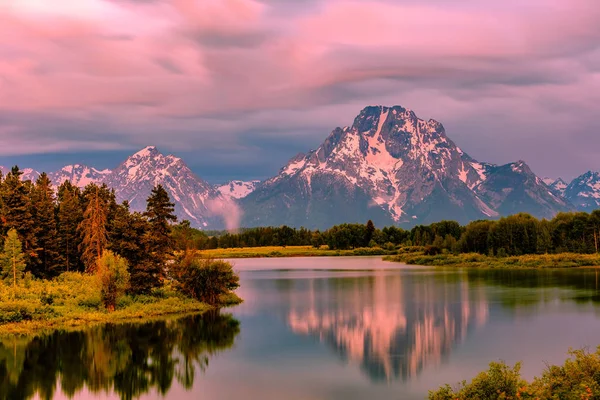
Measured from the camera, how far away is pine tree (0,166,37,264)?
Answer: 84750 mm

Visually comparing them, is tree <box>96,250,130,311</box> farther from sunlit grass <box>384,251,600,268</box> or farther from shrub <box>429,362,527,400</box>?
sunlit grass <box>384,251,600,268</box>

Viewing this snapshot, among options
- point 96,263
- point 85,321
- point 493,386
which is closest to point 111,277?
point 85,321

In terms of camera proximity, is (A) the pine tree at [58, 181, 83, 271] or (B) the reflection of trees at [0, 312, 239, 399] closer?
(B) the reflection of trees at [0, 312, 239, 399]

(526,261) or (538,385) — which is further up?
(526,261)

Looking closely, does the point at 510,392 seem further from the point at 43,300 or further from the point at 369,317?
the point at 43,300

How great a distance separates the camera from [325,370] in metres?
45.3

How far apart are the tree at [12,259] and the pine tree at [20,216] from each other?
6682 mm

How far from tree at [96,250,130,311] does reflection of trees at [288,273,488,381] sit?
18464 mm

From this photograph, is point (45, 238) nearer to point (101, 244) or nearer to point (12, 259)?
point (101, 244)

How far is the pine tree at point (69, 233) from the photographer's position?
9681 cm

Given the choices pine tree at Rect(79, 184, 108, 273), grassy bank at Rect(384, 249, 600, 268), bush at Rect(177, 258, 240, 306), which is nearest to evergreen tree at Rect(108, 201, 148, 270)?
bush at Rect(177, 258, 240, 306)

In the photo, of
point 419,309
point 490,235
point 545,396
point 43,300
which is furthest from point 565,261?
point 545,396

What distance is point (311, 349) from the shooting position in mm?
53688

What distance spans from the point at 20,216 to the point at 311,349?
50.6m
